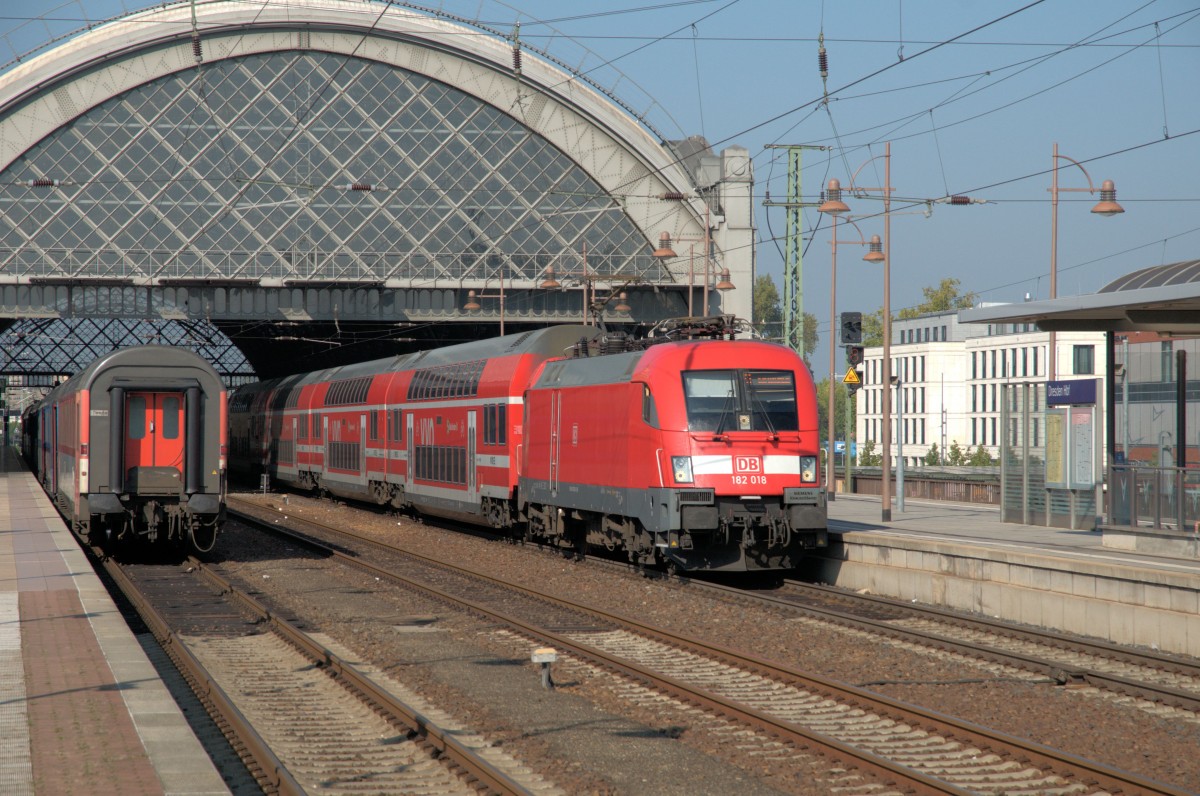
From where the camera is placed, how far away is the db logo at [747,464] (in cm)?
1895

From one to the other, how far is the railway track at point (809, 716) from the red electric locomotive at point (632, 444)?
3.01 metres

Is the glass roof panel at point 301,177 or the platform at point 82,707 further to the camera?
the glass roof panel at point 301,177

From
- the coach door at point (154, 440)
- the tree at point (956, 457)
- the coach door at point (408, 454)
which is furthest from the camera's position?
the tree at point (956, 457)

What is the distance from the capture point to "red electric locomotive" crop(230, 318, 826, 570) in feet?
62.1

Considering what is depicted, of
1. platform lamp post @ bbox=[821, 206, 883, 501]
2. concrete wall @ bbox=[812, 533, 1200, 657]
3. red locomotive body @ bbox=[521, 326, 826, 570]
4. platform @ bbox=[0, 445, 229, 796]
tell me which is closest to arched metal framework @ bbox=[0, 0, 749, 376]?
platform lamp post @ bbox=[821, 206, 883, 501]

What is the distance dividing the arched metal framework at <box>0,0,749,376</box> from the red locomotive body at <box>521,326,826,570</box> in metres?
41.6

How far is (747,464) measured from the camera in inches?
747

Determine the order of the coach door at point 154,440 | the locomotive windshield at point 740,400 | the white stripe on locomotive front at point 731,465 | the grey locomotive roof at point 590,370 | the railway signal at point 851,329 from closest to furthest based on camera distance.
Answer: the white stripe on locomotive front at point 731,465
the locomotive windshield at point 740,400
the grey locomotive roof at point 590,370
the coach door at point 154,440
the railway signal at point 851,329

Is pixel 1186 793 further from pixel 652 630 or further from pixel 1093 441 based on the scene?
pixel 1093 441

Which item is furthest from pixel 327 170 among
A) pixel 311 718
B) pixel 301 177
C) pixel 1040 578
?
pixel 311 718

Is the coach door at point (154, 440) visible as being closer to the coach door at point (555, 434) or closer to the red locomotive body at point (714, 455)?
the coach door at point (555, 434)

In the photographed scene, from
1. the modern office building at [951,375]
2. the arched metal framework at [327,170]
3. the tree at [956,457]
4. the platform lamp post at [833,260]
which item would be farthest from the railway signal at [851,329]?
the modern office building at [951,375]

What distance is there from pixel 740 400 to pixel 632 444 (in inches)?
69.9

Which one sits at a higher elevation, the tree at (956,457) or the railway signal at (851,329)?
the railway signal at (851,329)
